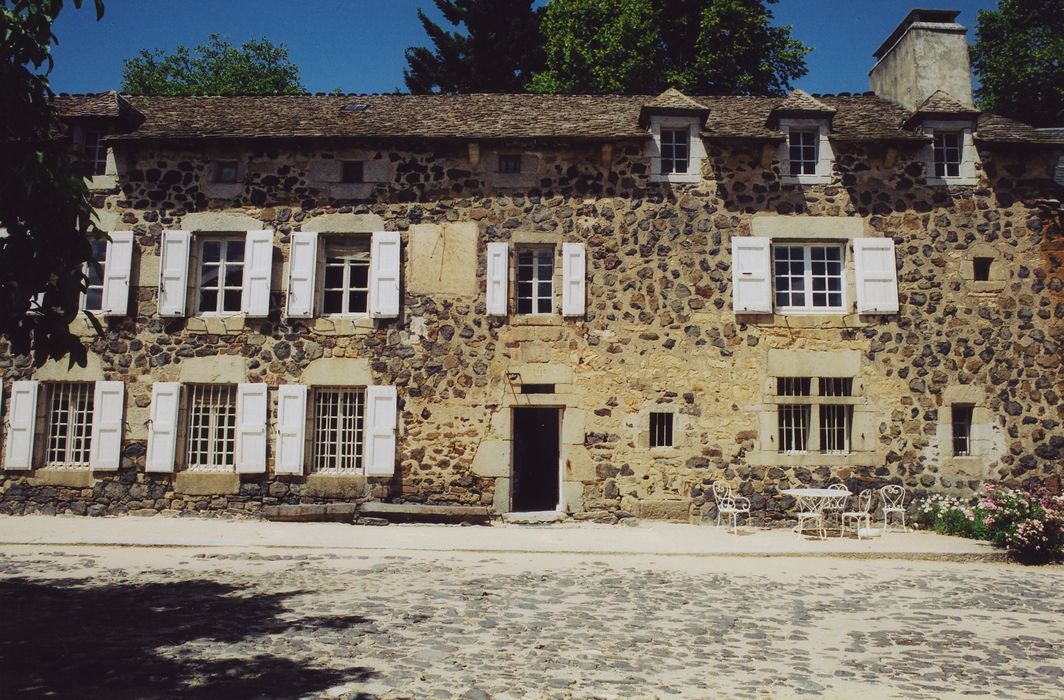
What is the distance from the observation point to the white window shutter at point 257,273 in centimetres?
1179

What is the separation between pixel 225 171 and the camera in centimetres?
1225

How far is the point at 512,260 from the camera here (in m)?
12.0

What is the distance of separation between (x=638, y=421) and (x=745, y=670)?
22.6ft

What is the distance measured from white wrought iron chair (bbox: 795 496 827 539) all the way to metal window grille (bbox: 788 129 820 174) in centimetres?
515

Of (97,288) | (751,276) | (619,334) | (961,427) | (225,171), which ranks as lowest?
(961,427)

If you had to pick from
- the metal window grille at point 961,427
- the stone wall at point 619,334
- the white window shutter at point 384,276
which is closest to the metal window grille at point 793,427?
the stone wall at point 619,334

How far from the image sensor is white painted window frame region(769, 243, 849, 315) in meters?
11.9

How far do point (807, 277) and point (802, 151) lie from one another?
6.68 feet

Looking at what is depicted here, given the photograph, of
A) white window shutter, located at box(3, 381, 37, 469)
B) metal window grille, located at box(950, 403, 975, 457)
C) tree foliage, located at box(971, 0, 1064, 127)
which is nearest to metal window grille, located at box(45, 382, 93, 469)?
white window shutter, located at box(3, 381, 37, 469)

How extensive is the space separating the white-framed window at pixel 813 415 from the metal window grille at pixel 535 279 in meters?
3.86

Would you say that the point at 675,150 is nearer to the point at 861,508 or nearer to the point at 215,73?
the point at 861,508

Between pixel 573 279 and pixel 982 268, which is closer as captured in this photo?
pixel 573 279

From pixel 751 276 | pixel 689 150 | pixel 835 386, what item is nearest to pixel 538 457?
pixel 751 276

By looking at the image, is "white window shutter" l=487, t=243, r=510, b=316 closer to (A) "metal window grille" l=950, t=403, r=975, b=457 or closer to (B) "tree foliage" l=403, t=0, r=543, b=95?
(A) "metal window grille" l=950, t=403, r=975, b=457
